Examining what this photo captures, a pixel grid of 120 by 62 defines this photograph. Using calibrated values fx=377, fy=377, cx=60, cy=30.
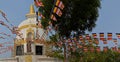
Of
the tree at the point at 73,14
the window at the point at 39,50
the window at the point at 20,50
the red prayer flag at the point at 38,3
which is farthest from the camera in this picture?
the window at the point at 20,50

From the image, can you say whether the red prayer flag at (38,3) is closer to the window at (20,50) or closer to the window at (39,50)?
the window at (39,50)

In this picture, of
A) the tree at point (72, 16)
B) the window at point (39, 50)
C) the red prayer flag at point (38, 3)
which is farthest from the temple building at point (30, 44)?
the red prayer flag at point (38, 3)

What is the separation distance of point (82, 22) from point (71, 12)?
1.01 m

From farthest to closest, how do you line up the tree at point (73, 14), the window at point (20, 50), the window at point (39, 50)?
the window at point (20, 50), the window at point (39, 50), the tree at point (73, 14)

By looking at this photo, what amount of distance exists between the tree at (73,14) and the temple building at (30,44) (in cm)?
1612

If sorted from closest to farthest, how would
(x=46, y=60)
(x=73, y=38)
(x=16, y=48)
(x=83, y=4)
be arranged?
(x=83, y=4) → (x=73, y=38) → (x=46, y=60) → (x=16, y=48)

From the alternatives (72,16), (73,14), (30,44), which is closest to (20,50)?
(30,44)

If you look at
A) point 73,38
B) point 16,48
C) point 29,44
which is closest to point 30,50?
point 29,44

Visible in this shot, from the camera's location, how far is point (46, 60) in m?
42.6

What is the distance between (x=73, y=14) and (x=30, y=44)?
60.3 feet

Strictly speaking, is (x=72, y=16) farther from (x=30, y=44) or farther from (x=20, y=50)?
(x=20, y=50)

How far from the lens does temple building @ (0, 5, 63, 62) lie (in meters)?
42.4

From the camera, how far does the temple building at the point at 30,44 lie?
42375mm

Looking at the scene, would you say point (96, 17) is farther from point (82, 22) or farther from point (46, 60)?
point (46, 60)
